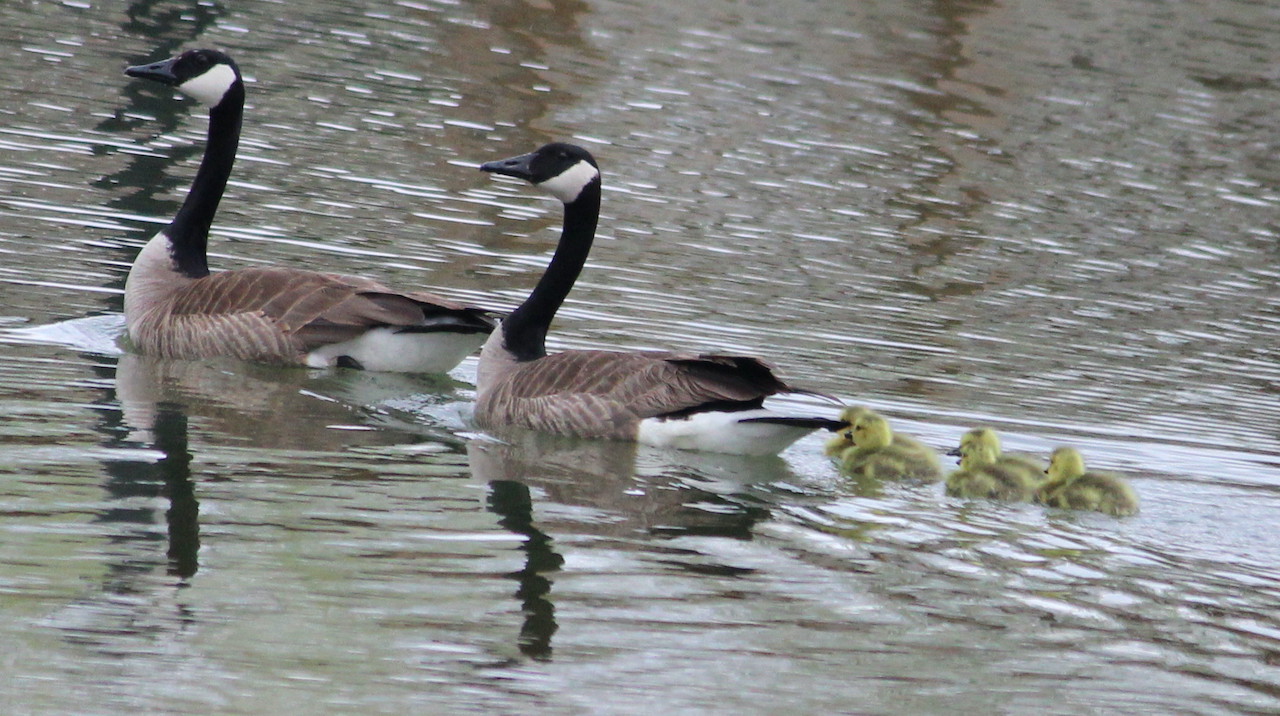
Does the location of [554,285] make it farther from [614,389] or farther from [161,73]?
[161,73]

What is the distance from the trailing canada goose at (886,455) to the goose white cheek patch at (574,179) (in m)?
2.13

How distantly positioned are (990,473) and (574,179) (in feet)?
9.48

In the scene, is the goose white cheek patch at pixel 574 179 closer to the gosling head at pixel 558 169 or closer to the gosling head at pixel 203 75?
the gosling head at pixel 558 169

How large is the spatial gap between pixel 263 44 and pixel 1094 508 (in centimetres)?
1550

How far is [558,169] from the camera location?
9789 mm

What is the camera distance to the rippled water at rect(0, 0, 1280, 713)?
5.98m

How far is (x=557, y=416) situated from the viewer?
9.18m

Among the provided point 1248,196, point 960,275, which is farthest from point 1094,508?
point 1248,196

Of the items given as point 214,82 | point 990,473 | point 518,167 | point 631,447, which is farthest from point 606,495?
point 214,82

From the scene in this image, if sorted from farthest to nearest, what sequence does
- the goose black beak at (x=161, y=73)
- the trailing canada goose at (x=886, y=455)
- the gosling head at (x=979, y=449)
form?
the goose black beak at (x=161, y=73) → the trailing canada goose at (x=886, y=455) → the gosling head at (x=979, y=449)

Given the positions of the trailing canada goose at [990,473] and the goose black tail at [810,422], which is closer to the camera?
the goose black tail at [810,422]

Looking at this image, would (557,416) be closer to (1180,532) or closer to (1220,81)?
(1180,532)

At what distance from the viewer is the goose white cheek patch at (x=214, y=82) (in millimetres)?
11023

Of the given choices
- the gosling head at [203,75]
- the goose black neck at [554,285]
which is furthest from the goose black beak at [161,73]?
the goose black neck at [554,285]
